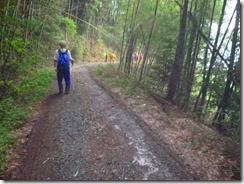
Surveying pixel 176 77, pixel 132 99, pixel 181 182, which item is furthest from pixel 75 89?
pixel 181 182

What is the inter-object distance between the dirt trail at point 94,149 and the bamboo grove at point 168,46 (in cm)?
177

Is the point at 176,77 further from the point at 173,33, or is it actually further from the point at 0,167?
the point at 0,167

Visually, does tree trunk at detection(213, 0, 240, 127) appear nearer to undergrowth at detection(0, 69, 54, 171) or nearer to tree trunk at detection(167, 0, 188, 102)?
tree trunk at detection(167, 0, 188, 102)

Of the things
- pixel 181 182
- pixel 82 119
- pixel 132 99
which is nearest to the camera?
pixel 181 182

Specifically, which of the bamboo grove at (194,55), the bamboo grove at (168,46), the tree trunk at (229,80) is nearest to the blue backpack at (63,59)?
the bamboo grove at (168,46)

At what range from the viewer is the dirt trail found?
149 inches

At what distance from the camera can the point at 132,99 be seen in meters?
7.75

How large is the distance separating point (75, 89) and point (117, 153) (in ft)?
15.4

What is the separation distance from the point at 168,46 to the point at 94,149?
8.87 m

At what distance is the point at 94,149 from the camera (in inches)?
177

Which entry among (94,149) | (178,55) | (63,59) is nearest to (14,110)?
(63,59)

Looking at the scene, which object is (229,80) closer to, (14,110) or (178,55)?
(178,55)

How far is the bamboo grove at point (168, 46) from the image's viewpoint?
6.90 m

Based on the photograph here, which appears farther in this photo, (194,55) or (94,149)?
(194,55)
